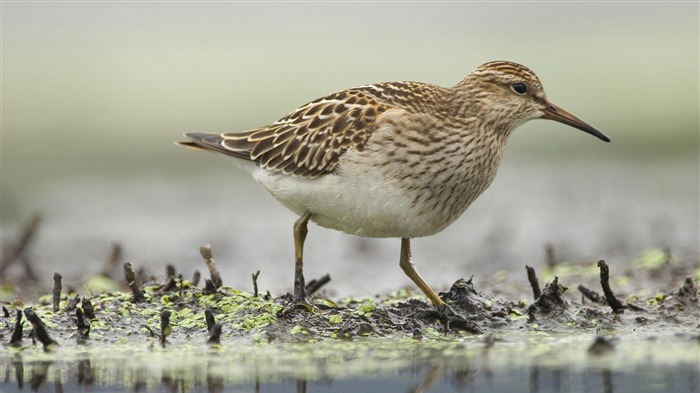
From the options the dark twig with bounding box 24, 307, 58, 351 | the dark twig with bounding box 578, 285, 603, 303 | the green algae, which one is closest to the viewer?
the green algae

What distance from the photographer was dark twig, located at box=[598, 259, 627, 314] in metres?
8.34

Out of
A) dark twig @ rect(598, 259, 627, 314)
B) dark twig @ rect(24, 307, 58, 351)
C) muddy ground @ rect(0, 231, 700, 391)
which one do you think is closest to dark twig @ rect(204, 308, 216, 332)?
muddy ground @ rect(0, 231, 700, 391)

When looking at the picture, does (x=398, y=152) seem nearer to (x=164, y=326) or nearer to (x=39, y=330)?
(x=164, y=326)

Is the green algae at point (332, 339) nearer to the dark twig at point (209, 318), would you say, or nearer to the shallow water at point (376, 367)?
the shallow water at point (376, 367)

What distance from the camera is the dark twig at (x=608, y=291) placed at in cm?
834

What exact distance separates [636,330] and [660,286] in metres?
2.39

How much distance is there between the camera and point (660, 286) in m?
10.5

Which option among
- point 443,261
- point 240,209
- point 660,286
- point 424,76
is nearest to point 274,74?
point 424,76

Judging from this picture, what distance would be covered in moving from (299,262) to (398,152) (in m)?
1.11

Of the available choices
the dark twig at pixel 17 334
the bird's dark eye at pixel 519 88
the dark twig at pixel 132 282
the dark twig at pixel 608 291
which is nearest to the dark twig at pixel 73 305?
the dark twig at pixel 132 282

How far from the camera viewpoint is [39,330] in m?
7.64

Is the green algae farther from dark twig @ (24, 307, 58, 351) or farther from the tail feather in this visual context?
the tail feather

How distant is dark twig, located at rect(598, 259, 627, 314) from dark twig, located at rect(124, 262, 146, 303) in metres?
3.30

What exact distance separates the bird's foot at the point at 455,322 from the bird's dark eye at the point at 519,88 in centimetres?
175
